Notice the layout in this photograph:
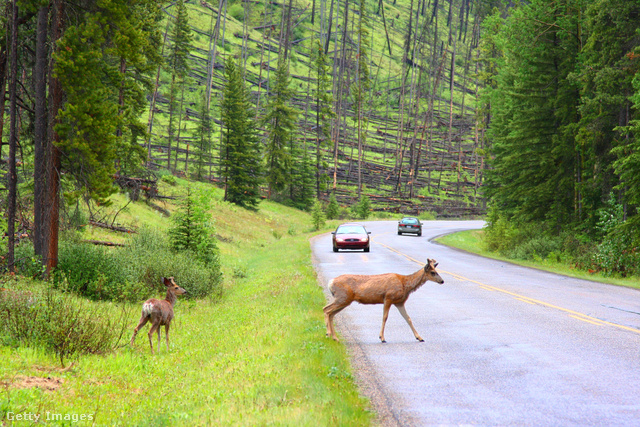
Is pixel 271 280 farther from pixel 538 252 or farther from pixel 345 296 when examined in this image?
pixel 538 252

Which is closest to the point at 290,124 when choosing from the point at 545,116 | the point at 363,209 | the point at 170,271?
the point at 363,209

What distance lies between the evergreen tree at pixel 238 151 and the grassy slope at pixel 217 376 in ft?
130

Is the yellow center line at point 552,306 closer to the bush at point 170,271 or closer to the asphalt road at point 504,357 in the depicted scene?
the asphalt road at point 504,357

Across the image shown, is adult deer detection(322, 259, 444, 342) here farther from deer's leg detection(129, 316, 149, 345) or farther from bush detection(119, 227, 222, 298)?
bush detection(119, 227, 222, 298)

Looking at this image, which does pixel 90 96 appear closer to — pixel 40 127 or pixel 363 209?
pixel 40 127

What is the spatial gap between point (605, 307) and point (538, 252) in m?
16.2

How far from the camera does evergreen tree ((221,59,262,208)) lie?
173 feet

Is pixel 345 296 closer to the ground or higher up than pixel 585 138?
closer to the ground

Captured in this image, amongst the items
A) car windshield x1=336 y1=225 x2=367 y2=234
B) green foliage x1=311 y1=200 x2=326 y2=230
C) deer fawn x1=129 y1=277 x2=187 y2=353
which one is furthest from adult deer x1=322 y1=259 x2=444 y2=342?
green foliage x1=311 y1=200 x2=326 y2=230

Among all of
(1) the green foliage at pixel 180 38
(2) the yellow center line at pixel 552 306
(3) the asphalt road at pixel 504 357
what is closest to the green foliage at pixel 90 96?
(3) the asphalt road at pixel 504 357

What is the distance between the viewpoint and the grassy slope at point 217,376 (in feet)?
A: 18.3

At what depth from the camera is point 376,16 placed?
449 ft

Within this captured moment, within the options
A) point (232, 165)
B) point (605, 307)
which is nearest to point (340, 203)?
point (232, 165)

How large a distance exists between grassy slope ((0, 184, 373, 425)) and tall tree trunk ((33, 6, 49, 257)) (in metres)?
3.90
